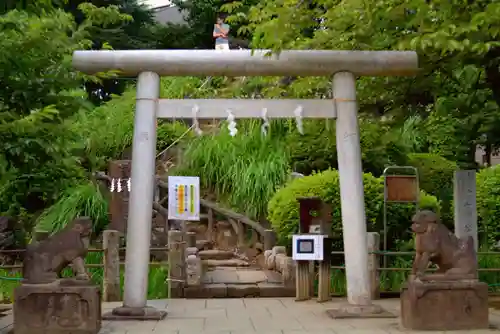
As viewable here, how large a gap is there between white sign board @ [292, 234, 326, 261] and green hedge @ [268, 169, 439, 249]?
1.78 meters

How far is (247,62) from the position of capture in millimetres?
9656

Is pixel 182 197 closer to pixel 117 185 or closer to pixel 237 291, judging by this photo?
pixel 237 291

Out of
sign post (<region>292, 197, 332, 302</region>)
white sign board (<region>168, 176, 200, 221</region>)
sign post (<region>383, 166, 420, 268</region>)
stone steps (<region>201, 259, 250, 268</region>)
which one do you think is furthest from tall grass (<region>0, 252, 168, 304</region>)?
sign post (<region>383, 166, 420, 268</region>)

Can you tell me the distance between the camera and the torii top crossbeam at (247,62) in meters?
9.56

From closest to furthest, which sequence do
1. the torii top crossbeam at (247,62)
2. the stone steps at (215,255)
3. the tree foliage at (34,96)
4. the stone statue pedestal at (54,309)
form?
the tree foliage at (34,96), the stone statue pedestal at (54,309), the torii top crossbeam at (247,62), the stone steps at (215,255)

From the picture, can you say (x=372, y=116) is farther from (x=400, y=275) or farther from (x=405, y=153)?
(x=405, y=153)

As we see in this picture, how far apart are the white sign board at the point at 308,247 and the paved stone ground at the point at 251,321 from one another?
29.3 inches

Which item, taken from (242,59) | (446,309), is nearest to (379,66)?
(242,59)

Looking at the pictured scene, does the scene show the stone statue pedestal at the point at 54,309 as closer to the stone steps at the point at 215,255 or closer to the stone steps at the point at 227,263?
the stone steps at the point at 227,263

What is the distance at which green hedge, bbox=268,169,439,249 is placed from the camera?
13047 millimetres

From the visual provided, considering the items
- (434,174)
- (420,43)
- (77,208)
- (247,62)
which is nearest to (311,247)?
(247,62)

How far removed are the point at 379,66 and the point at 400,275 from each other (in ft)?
15.0

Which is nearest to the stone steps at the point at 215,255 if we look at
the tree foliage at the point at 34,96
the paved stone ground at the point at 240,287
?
the paved stone ground at the point at 240,287

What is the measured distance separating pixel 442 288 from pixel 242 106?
367cm
